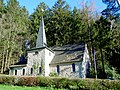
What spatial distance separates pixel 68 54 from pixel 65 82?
17321mm

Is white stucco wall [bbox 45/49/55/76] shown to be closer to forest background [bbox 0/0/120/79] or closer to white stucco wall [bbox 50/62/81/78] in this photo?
white stucco wall [bbox 50/62/81/78]

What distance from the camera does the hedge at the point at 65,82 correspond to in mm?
16819

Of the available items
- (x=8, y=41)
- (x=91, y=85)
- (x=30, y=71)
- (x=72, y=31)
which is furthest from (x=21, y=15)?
(x=91, y=85)

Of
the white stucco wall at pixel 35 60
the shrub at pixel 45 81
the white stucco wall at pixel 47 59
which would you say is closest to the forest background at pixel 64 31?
the white stucco wall at pixel 35 60

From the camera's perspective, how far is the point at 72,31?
154 feet

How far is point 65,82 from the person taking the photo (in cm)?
1820

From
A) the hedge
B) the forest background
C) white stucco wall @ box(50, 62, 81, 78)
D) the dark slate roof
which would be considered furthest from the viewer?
the forest background

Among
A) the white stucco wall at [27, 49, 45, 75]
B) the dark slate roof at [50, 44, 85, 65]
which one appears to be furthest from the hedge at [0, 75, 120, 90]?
the dark slate roof at [50, 44, 85, 65]

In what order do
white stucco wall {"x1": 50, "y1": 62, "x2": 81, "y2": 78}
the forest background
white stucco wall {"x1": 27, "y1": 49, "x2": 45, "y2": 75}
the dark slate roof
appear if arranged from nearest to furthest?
white stucco wall {"x1": 50, "y1": 62, "x2": 81, "y2": 78} → the dark slate roof → white stucco wall {"x1": 27, "y1": 49, "x2": 45, "y2": 75} → the forest background

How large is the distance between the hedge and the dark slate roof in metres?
14.3

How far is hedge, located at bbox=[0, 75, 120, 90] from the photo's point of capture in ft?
55.2

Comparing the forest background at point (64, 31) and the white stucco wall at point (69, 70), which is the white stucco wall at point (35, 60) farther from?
the forest background at point (64, 31)

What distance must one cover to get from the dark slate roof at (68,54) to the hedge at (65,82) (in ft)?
46.8

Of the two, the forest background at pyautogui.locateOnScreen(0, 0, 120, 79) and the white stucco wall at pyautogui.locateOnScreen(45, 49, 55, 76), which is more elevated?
the forest background at pyautogui.locateOnScreen(0, 0, 120, 79)
